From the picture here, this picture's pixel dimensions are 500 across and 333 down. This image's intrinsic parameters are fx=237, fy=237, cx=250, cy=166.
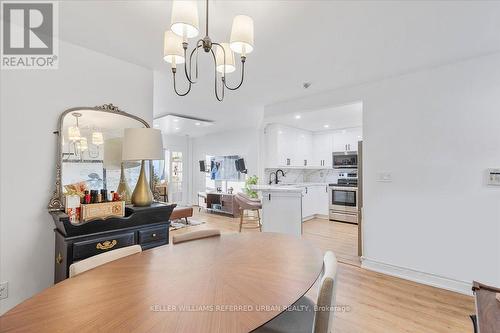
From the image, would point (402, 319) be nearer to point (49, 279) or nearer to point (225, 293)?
→ point (225, 293)

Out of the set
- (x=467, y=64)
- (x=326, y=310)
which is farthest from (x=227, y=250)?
(x=467, y=64)

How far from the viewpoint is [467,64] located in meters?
2.47

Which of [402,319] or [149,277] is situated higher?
[149,277]

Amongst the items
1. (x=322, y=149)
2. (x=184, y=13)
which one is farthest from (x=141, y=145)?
(x=322, y=149)

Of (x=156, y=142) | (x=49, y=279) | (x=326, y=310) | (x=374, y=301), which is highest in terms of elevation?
(x=156, y=142)

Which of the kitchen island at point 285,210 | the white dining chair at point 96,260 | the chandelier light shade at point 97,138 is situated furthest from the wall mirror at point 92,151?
the kitchen island at point 285,210

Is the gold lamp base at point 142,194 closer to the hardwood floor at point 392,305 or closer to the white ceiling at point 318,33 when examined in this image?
the white ceiling at point 318,33

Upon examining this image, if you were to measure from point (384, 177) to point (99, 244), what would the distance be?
310 cm

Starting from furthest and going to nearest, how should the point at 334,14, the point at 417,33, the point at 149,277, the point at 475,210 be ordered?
the point at 475,210 < the point at 417,33 < the point at 334,14 < the point at 149,277

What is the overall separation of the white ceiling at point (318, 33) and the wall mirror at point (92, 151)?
635 millimetres

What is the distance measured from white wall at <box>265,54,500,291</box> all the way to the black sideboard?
253 cm

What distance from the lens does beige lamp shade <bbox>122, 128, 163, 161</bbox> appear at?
2.11 m

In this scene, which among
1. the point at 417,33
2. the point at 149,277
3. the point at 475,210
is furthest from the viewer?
the point at 475,210

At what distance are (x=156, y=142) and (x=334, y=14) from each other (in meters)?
1.79
